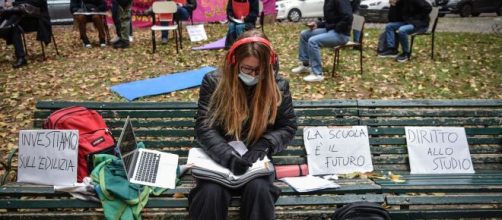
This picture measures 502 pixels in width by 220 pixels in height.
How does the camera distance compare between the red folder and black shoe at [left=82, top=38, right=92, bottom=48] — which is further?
black shoe at [left=82, top=38, right=92, bottom=48]

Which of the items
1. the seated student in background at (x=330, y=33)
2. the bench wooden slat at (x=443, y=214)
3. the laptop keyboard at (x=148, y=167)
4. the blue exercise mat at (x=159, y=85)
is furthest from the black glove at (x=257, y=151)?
the seated student in background at (x=330, y=33)

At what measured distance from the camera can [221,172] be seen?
9.50 ft

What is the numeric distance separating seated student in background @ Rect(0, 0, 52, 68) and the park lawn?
45 cm

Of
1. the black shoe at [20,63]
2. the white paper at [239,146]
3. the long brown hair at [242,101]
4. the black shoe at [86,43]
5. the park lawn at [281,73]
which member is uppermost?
the long brown hair at [242,101]

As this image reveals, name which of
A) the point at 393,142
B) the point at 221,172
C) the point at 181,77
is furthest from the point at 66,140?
the point at 181,77

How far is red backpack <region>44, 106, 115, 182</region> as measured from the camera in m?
3.35

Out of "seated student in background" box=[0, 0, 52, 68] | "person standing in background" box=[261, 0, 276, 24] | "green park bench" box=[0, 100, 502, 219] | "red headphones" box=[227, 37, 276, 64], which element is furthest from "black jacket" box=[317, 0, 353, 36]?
"person standing in background" box=[261, 0, 276, 24]

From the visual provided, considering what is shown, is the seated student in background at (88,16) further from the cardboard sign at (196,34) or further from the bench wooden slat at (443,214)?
the bench wooden slat at (443,214)

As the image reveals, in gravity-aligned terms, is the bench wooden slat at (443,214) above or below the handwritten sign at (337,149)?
below

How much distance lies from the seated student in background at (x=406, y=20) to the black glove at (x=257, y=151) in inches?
253

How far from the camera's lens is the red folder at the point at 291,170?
342 centimetres

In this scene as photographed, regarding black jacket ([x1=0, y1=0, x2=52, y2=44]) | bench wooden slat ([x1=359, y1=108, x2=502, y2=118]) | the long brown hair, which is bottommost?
black jacket ([x1=0, y1=0, x2=52, y2=44])

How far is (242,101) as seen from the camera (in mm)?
3186

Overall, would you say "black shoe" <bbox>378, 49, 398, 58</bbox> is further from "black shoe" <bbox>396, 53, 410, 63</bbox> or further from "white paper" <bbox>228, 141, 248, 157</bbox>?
"white paper" <bbox>228, 141, 248, 157</bbox>
